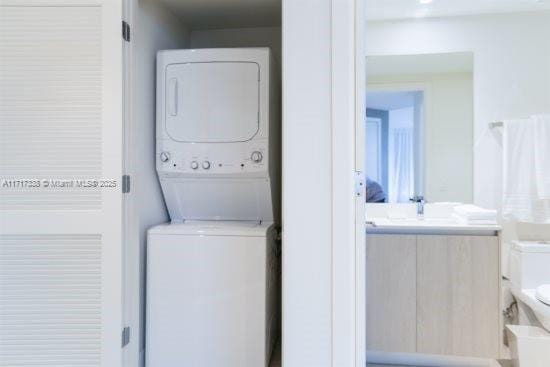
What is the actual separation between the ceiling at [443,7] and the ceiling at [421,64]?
30cm

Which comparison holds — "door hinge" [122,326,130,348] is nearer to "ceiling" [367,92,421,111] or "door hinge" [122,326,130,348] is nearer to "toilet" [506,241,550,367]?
"toilet" [506,241,550,367]

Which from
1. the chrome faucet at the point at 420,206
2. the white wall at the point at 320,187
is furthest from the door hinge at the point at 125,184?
the chrome faucet at the point at 420,206

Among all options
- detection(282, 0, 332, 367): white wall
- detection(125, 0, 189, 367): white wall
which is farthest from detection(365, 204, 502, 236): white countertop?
detection(125, 0, 189, 367): white wall

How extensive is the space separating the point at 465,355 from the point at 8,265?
267 centimetres

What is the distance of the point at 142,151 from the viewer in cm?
218

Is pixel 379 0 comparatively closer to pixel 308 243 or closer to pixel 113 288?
pixel 308 243

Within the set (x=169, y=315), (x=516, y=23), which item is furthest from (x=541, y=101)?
(x=169, y=315)

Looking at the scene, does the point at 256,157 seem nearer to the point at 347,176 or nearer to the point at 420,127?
the point at 347,176

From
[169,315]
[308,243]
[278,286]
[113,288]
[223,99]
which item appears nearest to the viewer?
[308,243]

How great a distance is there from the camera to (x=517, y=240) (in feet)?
8.88

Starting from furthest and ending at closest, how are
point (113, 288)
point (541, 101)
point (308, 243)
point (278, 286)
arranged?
point (541, 101), point (278, 286), point (113, 288), point (308, 243)

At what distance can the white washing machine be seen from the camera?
204 centimetres

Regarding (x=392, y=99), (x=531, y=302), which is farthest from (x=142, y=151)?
(x=531, y=302)

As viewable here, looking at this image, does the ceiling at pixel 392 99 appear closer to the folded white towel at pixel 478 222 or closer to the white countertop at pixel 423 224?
the white countertop at pixel 423 224
